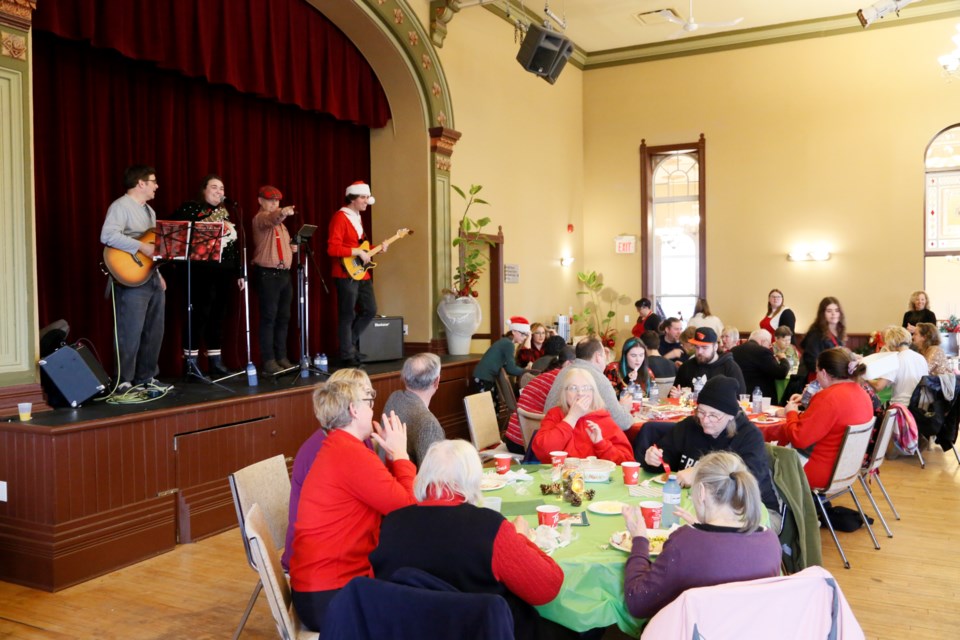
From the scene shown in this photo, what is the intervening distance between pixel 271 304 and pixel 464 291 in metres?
2.62

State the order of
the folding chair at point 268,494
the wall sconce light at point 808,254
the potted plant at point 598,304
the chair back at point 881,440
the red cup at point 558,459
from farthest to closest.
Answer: the potted plant at point 598,304, the wall sconce light at point 808,254, the chair back at point 881,440, the red cup at point 558,459, the folding chair at point 268,494

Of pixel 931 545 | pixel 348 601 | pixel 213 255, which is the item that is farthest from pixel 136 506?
pixel 931 545

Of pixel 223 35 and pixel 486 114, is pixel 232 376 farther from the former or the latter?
pixel 486 114

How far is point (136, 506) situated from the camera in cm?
450

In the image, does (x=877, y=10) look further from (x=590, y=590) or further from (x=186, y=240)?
(x=590, y=590)

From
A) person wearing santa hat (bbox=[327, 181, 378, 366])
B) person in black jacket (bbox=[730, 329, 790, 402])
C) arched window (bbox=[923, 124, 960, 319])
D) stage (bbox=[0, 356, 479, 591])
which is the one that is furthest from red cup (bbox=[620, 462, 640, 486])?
arched window (bbox=[923, 124, 960, 319])

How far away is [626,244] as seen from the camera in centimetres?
1212

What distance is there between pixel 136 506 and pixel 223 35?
402 cm

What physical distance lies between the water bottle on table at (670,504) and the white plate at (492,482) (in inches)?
28.7

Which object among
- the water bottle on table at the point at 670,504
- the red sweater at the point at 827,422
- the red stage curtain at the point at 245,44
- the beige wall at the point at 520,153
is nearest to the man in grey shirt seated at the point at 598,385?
the red sweater at the point at 827,422

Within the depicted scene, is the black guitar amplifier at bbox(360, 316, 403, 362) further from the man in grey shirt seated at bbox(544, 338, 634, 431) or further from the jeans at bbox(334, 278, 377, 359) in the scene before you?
the man in grey shirt seated at bbox(544, 338, 634, 431)

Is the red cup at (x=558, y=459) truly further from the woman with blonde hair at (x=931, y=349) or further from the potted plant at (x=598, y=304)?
the potted plant at (x=598, y=304)

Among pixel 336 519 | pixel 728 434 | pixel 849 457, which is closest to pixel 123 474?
pixel 336 519

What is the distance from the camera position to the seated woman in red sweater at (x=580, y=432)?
387 cm
